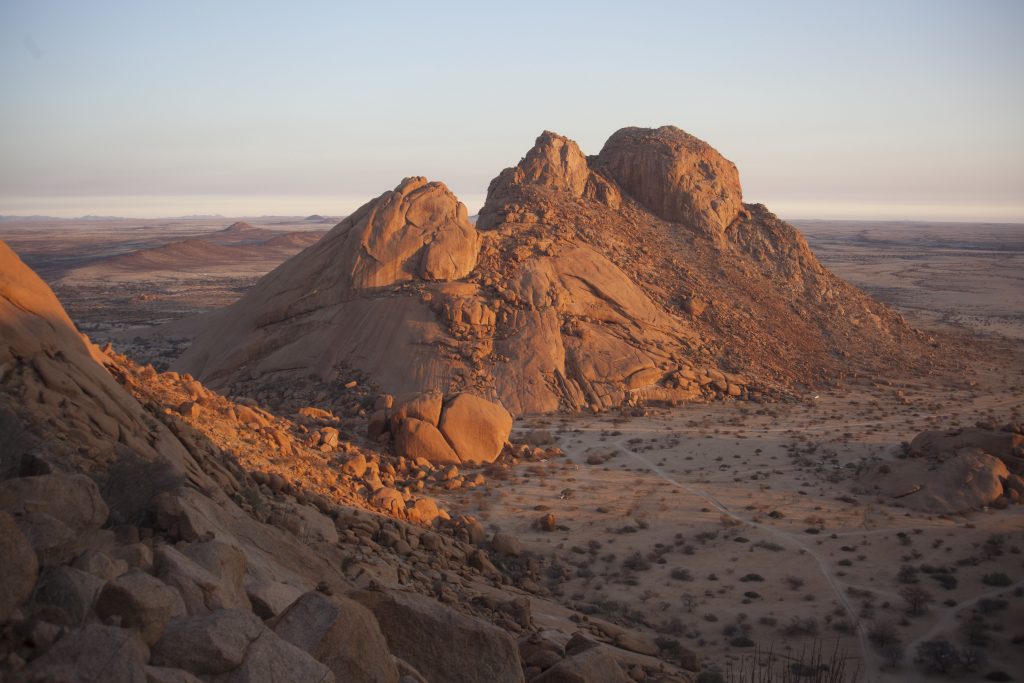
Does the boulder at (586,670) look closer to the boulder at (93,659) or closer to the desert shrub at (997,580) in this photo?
the boulder at (93,659)

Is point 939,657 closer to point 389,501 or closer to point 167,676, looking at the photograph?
point 389,501

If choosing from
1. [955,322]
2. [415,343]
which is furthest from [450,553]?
[955,322]

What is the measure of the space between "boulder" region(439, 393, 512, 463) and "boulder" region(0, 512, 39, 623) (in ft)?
41.8

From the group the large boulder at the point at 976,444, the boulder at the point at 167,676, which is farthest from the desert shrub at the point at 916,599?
the boulder at the point at 167,676

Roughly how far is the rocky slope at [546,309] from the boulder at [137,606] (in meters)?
16.1

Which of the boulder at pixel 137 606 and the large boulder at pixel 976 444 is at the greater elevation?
the boulder at pixel 137 606

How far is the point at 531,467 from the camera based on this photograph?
56.2 ft

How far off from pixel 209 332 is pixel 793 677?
66.6ft

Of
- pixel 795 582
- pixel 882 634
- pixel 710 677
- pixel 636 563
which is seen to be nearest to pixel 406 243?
pixel 636 563

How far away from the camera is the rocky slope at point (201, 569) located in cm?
414

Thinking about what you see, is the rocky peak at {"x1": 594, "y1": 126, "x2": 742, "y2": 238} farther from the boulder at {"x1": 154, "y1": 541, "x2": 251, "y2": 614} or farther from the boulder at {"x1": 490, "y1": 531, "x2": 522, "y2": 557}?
the boulder at {"x1": 154, "y1": 541, "x2": 251, "y2": 614}

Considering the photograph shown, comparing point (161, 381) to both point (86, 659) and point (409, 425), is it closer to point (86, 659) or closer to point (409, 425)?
point (409, 425)

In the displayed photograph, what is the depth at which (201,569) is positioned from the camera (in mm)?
4871

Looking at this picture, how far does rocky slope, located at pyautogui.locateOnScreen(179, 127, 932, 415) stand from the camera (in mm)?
21406
